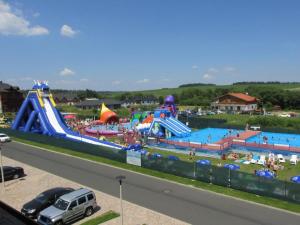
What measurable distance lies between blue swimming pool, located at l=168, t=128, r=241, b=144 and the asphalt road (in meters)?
19.4

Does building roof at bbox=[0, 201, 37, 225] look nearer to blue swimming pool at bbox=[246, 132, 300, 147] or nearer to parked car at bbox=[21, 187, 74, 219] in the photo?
parked car at bbox=[21, 187, 74, 219]

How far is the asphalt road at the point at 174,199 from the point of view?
17.8m

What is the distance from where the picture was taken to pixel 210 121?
6022cm

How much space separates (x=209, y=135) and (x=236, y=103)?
4899 cm

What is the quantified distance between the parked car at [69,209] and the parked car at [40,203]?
1076mm

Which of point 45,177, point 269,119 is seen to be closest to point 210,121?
point 269,119

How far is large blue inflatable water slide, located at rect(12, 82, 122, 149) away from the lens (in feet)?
152

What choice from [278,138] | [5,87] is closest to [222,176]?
[278,138]

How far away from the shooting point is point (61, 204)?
18406mm

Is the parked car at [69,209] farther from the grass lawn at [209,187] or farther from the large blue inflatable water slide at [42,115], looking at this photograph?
the large blue inflatable water slide at [42,115]

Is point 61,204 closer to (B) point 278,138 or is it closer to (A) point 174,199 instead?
(A) point 174,199

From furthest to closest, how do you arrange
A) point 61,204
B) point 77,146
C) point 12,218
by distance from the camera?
1. point 77,146
2. point 61,204
3. point 12,218

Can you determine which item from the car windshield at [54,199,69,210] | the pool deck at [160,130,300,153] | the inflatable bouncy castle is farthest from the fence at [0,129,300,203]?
the inflatable bouncy castle

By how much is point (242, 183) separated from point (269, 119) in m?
40.0
